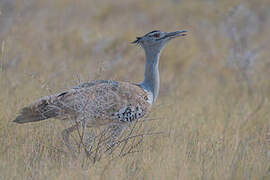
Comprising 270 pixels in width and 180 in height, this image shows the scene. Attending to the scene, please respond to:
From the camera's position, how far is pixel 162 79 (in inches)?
252

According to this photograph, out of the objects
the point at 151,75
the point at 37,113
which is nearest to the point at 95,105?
the point at 37,113

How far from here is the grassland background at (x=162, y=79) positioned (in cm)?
313

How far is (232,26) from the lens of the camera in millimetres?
6457

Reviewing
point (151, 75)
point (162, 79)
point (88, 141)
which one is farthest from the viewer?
point (162, 79)

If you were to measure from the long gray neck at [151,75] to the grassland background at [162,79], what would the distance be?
27 cm

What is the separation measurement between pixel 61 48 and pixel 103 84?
3.81 meters

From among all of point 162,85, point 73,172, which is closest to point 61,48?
point 162,85

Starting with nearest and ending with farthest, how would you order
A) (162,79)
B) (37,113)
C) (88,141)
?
(37,113), (88,141), (162,79)

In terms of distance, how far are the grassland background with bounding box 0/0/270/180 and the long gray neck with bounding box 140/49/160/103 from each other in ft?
0.88

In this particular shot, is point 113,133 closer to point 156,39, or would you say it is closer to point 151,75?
point 151,75

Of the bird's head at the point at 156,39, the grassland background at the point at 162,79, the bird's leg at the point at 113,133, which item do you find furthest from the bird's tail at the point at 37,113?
the bird's head at the point at 156,39

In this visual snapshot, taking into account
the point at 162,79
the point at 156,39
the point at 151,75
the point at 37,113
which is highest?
the point at 156,39

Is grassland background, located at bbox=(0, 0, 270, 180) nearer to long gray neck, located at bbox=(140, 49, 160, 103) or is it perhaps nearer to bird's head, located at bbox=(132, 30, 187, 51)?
long gray neck, located at bbox=(140, 49, 160, 103)

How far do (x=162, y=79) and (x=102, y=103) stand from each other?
10.2ft
